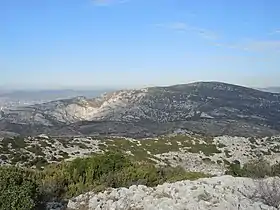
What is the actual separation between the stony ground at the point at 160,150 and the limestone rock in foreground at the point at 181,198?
19.9 m

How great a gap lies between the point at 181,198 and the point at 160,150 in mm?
32447

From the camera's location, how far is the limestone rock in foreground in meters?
12.3

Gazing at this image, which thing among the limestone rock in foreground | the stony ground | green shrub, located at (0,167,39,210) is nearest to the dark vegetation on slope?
green shrub, located at (0,167,39,210)

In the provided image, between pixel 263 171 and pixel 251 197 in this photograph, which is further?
pixel 263 171

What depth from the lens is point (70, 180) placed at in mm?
16469

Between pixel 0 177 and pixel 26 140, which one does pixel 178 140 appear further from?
pixel 0 177

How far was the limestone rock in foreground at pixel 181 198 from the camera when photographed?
1227 cm

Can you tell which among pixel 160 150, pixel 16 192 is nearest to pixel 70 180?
pixel 16 192

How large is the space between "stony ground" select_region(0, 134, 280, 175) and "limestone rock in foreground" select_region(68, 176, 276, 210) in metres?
19.9

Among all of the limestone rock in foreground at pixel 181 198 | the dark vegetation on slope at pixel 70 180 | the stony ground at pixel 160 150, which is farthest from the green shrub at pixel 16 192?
the stony ground at pixel 160 150

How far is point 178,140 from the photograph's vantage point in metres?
51.9

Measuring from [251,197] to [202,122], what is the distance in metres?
168

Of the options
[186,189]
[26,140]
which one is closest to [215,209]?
[186,189]

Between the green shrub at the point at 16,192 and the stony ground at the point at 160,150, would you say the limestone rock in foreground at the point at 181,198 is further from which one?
the stony ground at the point at 160,150
